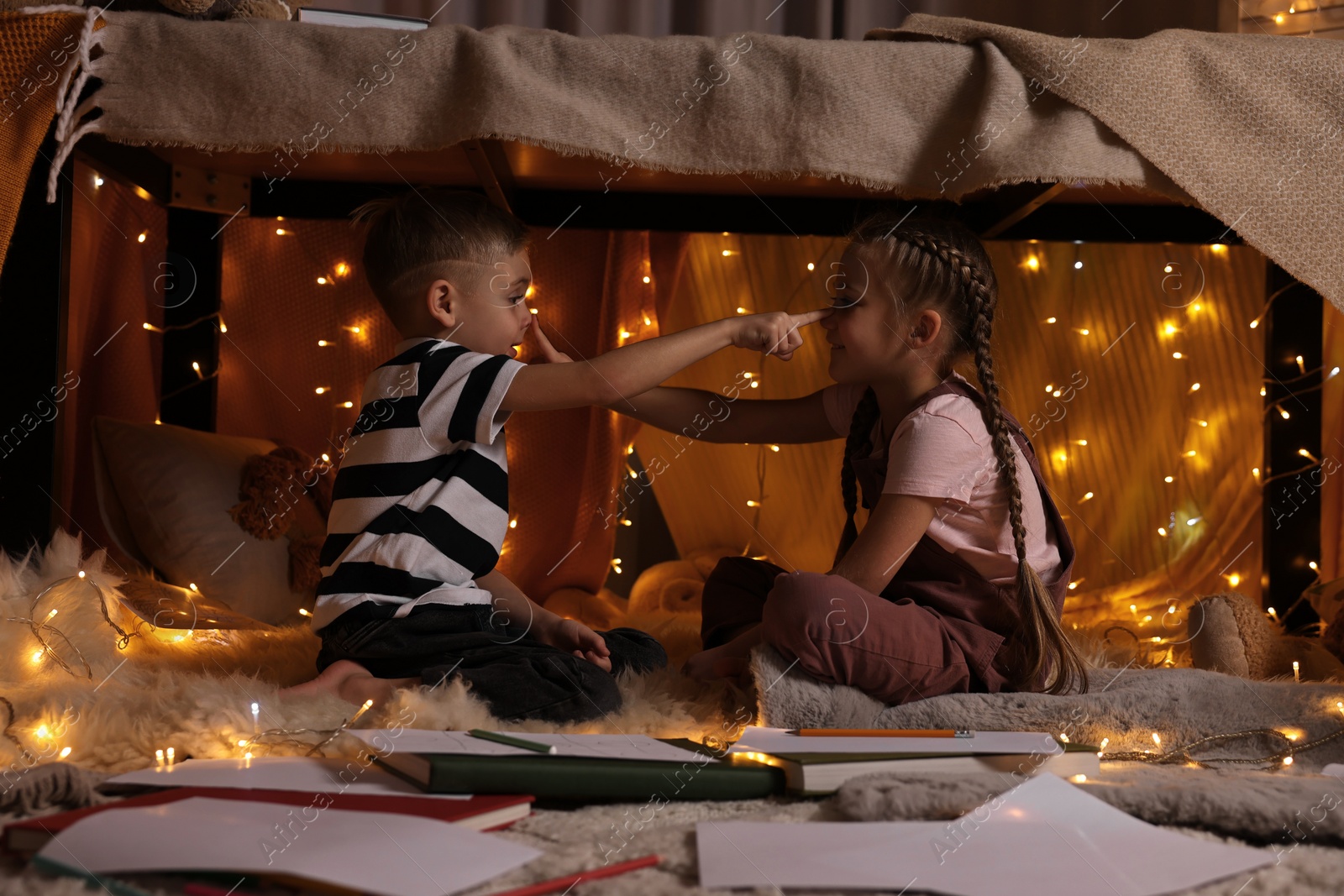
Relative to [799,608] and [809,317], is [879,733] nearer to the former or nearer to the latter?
[799,608]

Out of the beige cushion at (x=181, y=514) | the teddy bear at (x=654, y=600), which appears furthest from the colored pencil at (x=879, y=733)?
the beige cushion at (x=181, y=514)

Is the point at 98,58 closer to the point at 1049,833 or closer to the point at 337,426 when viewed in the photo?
the point at 337,426

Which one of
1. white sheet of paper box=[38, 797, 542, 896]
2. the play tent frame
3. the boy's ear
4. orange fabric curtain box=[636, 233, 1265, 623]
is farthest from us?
orange fabric curtain box=[636, 233, 1265, 623]

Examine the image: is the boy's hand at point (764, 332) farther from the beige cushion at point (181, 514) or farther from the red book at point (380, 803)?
→ the beige cushion at point (181, 514)

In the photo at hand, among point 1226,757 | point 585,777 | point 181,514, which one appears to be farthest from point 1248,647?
point 181,514

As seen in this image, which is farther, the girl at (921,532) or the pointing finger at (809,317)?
the pointing finger at (809,317)

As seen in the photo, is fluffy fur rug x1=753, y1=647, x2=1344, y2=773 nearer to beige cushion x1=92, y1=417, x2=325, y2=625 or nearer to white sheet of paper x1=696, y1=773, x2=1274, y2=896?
white sheet of paper x1=696, y1=773, x2=1274, y2=896

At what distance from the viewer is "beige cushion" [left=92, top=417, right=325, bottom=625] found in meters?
1.33

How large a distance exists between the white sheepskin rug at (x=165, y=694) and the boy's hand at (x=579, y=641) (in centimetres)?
5

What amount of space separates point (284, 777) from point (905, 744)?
0.50 metres

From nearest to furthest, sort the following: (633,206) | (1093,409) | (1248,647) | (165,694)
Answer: (165,694) → (1248,647) → (633,206) → (1093,409)

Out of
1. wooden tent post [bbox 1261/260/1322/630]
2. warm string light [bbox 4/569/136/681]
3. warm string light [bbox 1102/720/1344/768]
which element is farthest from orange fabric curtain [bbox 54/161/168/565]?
wooden tent post [bbox 1261/260/1322/630]

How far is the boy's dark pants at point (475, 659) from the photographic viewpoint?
94cm

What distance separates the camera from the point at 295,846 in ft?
1.92
